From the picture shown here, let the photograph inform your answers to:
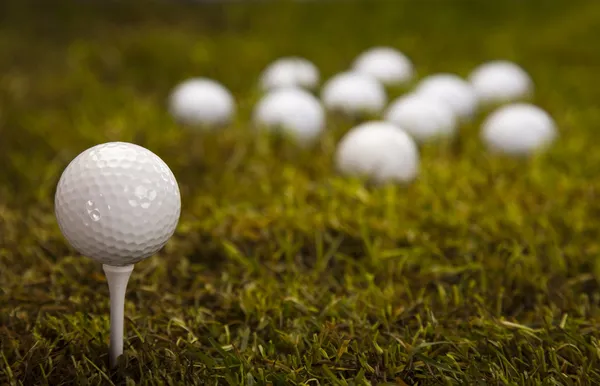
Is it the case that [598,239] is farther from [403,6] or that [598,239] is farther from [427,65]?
[403,6]

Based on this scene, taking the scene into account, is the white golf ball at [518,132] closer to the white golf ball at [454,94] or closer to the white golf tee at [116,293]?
the white golf ball at [454,94]

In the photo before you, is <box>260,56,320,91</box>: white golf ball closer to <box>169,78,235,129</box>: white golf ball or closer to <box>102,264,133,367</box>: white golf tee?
<box>169,78,235,129</box>: white golf ball

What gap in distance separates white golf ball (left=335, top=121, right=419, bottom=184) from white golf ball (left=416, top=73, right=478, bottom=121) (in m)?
0.65

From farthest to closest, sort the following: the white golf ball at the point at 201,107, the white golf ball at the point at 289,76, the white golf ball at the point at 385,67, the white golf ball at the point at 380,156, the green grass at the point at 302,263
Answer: the white golf ball at the point at 385,67 → the white golf ball at the point at 289,76 → the white golf ball at the point at 201,107 → the white golf ball at the point at 380,156 → the green grass at the point at 302,263

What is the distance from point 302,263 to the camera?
186cm

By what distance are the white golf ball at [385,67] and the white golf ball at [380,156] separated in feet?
3.94

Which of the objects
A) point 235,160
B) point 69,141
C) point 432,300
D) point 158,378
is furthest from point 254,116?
point 158,378

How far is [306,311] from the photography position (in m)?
1.56

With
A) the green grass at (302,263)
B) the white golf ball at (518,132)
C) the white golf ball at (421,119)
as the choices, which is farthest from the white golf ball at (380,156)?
the white golf ball at (518,132)

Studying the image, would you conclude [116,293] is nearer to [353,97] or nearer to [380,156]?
[380,156]

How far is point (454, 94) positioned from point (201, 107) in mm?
1109

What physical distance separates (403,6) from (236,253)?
135 inches

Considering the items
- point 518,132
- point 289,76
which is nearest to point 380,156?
point 518,132

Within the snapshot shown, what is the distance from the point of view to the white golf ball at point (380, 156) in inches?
87.0
